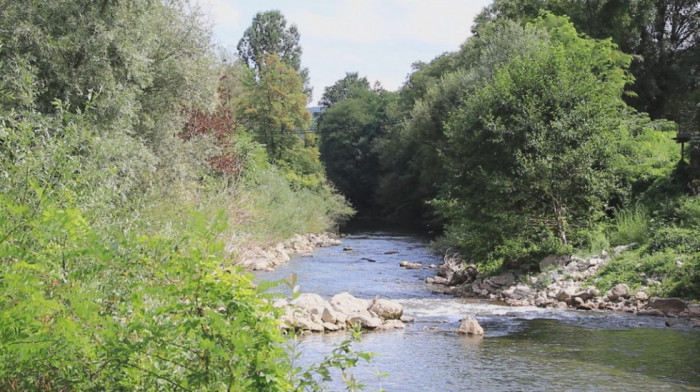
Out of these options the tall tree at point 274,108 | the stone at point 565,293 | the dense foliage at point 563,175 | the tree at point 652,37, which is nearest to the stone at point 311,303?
the stone at point 565,293

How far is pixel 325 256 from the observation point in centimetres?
3084

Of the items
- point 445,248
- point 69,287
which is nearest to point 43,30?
point 69,287

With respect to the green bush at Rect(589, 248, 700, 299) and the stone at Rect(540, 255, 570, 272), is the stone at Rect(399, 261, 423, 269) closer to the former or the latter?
the stone at Rect(540, 255, 570, 272)

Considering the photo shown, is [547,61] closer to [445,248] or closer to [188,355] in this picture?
[445,248]

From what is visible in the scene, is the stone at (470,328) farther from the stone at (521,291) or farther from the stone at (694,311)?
the stone at (521,291)

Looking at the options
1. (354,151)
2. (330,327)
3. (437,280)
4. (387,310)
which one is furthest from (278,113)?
(330,327)

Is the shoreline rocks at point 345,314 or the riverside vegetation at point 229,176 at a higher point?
the riverside vegetation at point 229,176

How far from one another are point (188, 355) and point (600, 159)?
64.0 feet

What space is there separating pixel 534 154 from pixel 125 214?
1608 centimetres

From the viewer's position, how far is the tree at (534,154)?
21062 mm

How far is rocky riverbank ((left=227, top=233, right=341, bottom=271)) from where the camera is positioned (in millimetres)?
24938

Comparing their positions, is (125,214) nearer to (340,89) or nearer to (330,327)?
(330,327)

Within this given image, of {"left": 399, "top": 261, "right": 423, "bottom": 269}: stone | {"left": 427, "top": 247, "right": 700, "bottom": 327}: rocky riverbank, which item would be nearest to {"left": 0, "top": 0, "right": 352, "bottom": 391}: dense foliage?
{"left": 399, "top": 261, "right": 423, "bottom": 269}: stone

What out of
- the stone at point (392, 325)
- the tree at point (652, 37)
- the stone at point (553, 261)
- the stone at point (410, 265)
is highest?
the tree at point (652, 37)
